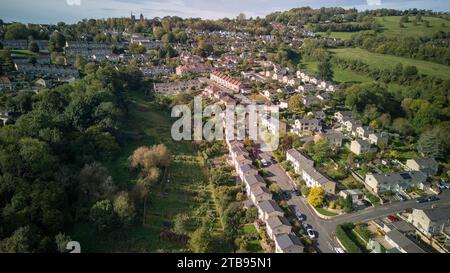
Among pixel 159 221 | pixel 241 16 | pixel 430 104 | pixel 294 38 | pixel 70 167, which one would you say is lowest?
pixel 159 221

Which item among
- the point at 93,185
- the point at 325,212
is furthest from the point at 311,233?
the point at 93,185

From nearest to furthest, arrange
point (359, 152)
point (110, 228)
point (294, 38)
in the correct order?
point (110, 228), point (359, 152), point (294, 38)

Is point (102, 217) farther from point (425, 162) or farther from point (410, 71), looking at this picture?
point (410, 71)

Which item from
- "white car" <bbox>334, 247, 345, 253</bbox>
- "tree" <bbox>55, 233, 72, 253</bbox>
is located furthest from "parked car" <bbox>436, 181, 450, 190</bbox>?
"tree" <bbox>55, 233, 72, 253</bbox>

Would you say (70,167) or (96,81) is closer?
(70,167)

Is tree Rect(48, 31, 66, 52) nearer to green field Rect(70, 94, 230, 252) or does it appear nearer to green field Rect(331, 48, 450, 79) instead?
green field Rect(70, 94, 230, 252)

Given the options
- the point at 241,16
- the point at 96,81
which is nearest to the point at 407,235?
the point at 96,81

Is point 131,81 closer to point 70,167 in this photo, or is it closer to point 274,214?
point 70,167

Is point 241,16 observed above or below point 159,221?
above
